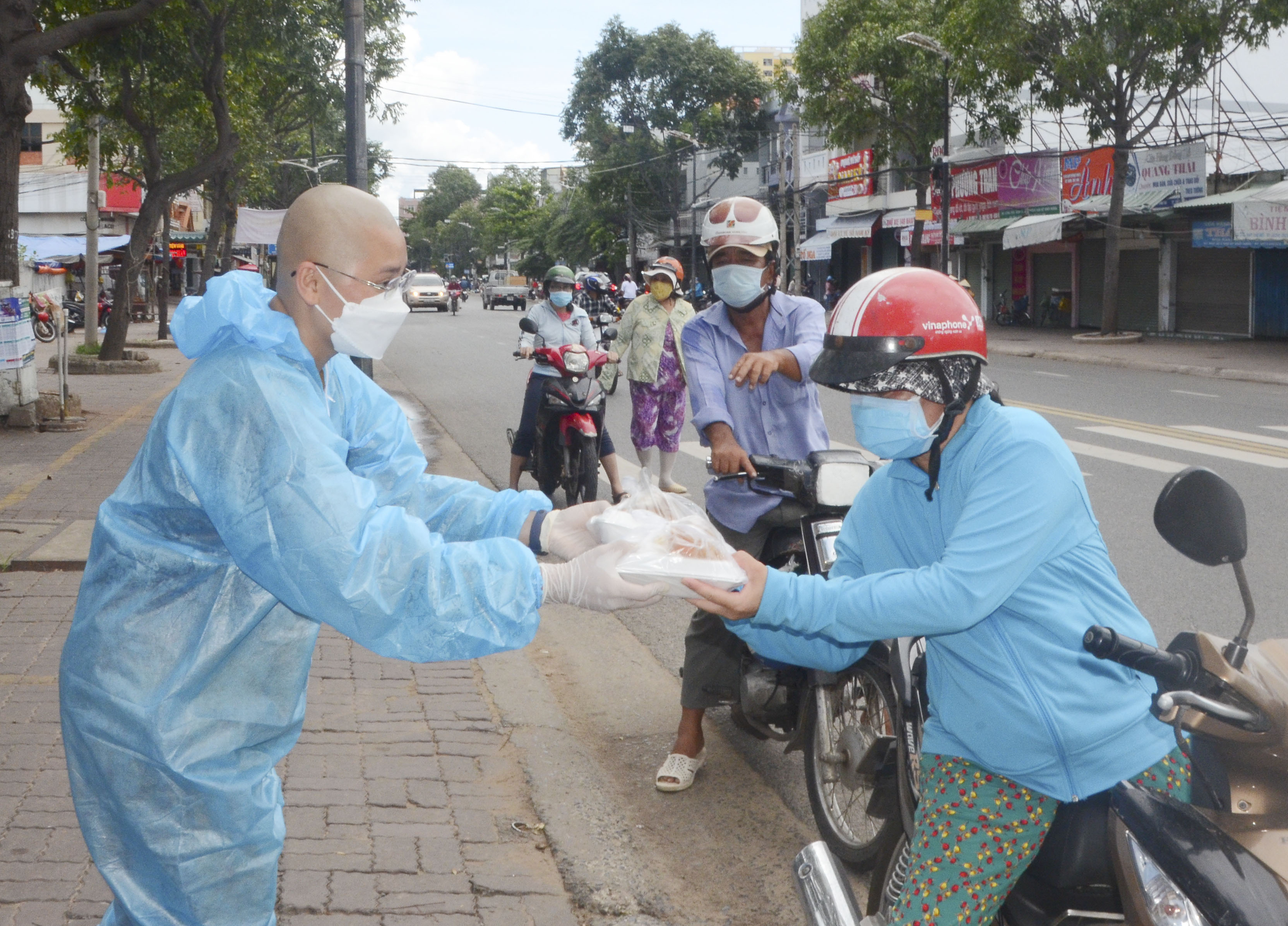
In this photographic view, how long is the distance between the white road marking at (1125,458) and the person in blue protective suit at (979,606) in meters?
7.90

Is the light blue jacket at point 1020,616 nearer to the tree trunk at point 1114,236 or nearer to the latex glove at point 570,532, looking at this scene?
the latex glove at point 570,532

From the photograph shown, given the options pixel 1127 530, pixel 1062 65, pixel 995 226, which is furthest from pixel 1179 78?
pixel 1127 530

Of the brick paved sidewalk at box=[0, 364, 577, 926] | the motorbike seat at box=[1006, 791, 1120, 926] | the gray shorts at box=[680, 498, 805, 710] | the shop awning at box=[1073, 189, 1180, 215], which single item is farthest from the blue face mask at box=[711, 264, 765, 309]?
the shop awning at box=[1073, 189, 1180, 215]

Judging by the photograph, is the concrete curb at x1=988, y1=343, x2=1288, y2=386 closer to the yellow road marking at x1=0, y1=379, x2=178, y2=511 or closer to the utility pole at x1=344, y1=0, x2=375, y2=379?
the utility pole at x1=344, y1=0, x2=375, y2=379

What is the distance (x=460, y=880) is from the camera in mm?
3459

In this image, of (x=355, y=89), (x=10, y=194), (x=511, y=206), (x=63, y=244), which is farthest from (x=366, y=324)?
(x=511, y=206)

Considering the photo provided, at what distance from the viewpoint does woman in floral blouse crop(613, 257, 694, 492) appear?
9.30 meters

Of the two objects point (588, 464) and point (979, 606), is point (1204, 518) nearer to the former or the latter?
point (979, 606)

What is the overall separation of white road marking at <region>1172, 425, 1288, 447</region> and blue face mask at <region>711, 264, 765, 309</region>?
854 cm

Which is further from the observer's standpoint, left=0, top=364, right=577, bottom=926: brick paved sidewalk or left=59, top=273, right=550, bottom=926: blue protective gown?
left=0, top=364, right=577, bottom=926: brick paved sidewalk

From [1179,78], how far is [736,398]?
21.7m

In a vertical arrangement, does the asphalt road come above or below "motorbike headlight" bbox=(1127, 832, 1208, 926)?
below

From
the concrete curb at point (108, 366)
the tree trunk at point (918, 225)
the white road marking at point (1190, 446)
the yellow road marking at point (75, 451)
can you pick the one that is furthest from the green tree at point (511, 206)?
the white road marking at point (1190, 446)

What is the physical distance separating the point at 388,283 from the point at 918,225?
28.5 m
